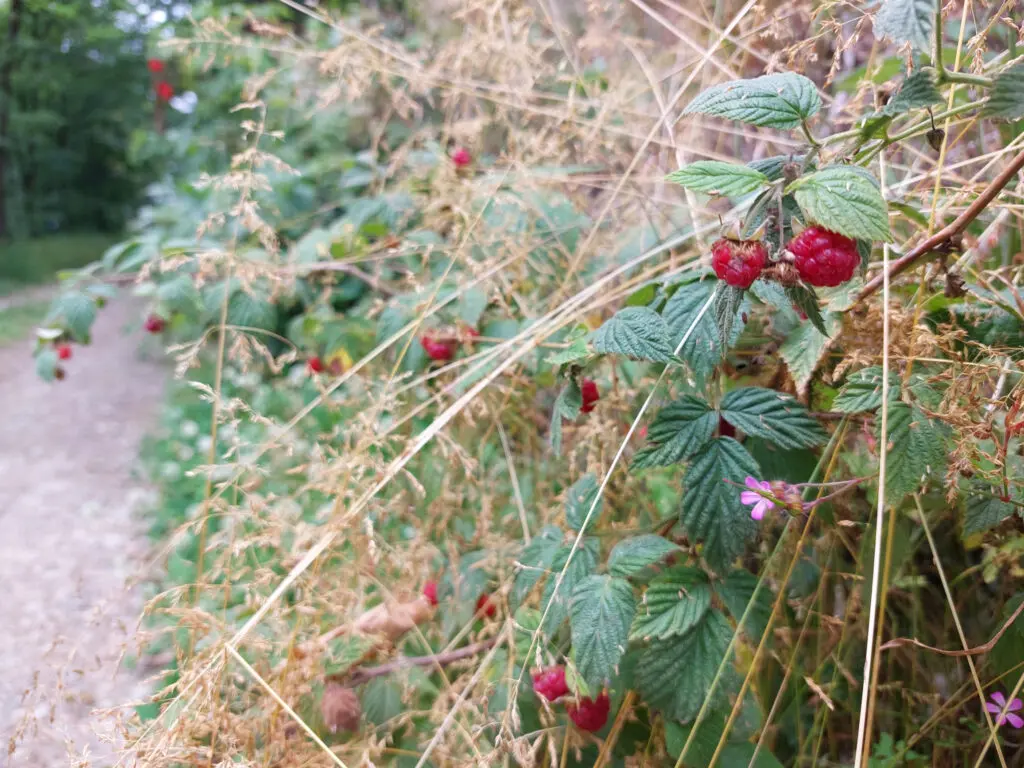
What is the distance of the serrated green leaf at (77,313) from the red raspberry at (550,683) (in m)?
1.19

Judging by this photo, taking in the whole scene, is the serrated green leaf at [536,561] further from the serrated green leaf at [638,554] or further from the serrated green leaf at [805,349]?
the serrated green leaf at [805,349]

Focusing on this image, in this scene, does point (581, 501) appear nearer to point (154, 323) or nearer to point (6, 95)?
point (154, 323)

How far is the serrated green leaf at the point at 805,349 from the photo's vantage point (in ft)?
2.07

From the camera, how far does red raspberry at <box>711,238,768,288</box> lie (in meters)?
0.48

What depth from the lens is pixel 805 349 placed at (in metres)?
0.65

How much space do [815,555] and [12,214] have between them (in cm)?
871

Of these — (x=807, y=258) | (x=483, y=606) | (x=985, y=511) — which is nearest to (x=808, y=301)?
(x=807, y=258)

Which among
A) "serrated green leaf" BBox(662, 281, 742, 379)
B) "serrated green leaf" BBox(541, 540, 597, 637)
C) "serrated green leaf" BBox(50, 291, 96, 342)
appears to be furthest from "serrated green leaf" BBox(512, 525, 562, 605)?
"serrated green leaf" BBox(50, 291, 96, 342)

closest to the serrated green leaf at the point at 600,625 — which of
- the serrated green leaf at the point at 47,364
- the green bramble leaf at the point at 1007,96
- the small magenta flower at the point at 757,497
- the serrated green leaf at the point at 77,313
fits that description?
the small magenta flower at the point at 757,497

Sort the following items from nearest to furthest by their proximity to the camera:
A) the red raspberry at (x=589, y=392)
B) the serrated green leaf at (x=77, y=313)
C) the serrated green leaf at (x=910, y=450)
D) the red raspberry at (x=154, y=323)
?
the serrated green leaf at (x=910, y=450)
the red raspberry at (x=589, y=392)
the serrated green leaf at (x=77, y=313)
the red raspberry at (x=154, y=323)

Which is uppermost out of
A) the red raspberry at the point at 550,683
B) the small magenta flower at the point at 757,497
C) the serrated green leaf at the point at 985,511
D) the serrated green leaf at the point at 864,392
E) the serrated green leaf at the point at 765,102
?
the serrated green leaf at the point at 765,102

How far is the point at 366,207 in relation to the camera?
4.77 feet

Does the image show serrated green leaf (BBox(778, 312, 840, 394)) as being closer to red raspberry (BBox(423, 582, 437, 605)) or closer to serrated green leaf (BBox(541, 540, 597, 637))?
serrated green leaf (BBox(541, 540, 597, 637))

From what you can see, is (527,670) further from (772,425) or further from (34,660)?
(34,660)
